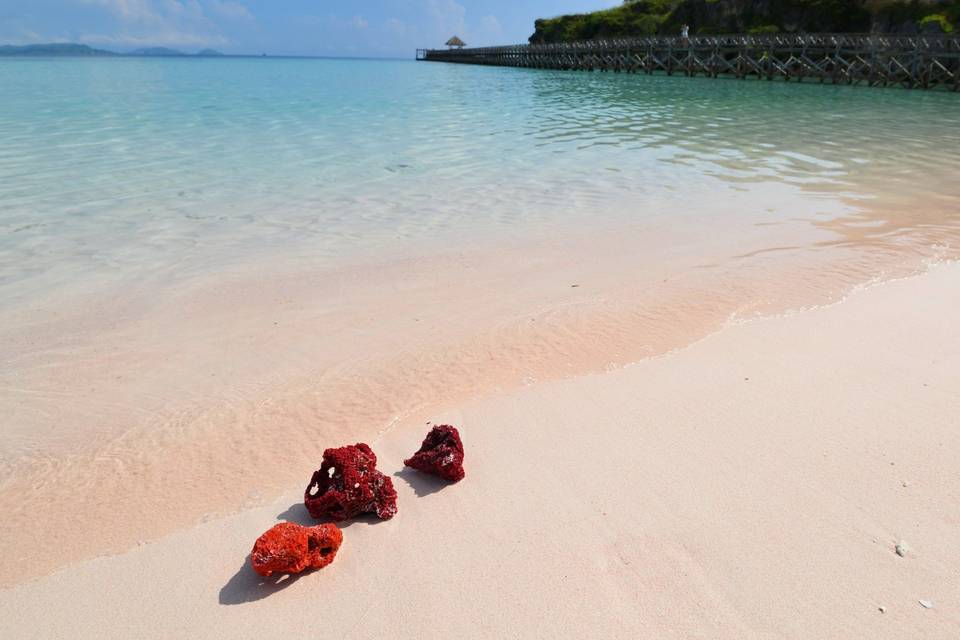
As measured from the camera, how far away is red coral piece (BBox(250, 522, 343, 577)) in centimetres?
246

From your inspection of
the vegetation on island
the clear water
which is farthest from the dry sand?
the vegetation on island

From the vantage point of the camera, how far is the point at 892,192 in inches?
375

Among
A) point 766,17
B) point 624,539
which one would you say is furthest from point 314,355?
point 766,17

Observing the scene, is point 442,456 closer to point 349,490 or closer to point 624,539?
point 349,490

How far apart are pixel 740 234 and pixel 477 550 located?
617cm

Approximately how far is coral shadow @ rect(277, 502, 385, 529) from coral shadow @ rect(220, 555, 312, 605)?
12.8 inches

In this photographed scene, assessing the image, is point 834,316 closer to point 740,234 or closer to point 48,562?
point 740,234

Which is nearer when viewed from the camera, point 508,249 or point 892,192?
point 508,249

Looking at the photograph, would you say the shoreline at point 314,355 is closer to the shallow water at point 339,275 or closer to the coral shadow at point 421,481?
the shallow water at point 339,275

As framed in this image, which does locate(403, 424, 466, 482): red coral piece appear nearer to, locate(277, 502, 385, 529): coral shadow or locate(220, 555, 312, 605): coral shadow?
locate(277, 502, 385, 529): coral shadow

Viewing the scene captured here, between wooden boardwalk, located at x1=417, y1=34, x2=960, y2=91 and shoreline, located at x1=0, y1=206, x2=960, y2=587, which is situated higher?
wooden boardwalk, located at x1=417, y1=34, x2=960, y2=91

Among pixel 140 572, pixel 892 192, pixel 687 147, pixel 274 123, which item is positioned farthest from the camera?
pixel 274 123

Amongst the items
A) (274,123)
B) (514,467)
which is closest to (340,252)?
(514,467)

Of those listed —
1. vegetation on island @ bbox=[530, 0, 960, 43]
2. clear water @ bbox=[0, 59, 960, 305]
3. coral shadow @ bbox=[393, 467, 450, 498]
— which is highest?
vegetation on island @ bbox=[530, 0, 960, 43]
